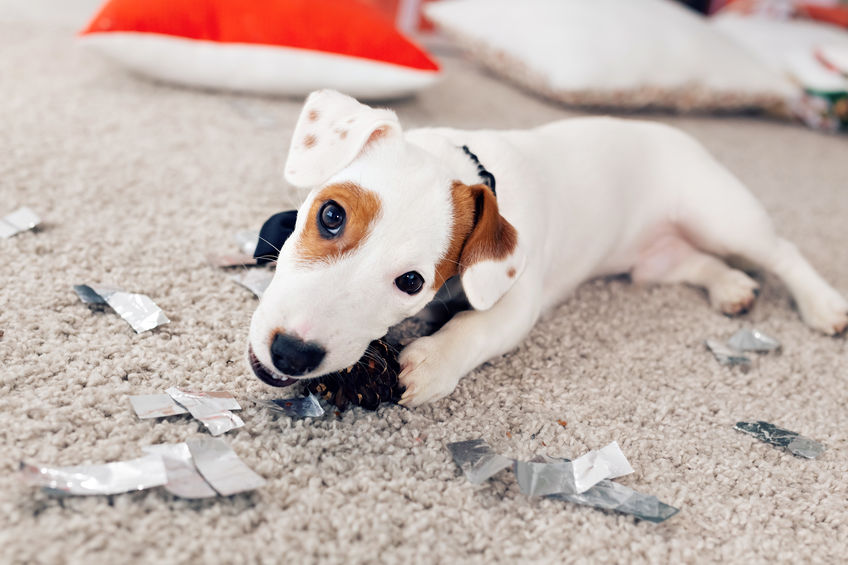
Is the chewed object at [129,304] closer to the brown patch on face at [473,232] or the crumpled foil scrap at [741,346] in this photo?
the brown patch on face at [473,232]

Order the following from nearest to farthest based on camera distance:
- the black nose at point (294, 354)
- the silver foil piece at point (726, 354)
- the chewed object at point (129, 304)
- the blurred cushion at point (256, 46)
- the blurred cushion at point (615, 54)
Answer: the black nose at point (294, 354)
the chewed object at point (129, 304)
the silver foil piece at point (726, 354)
the blurred cushion at point (256, 46)
the blurred cushion at point (615, 54)

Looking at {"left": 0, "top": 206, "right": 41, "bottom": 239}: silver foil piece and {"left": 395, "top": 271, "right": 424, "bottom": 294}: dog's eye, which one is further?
{"left": 0, "top": 206, "right": 41, "bottom": 239}: silver foil piece

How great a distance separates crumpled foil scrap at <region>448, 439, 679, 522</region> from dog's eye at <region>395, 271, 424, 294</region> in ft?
0.79

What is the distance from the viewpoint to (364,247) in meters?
0.98

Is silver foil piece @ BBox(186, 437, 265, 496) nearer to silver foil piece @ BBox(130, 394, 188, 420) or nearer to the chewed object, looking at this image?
silver foil piece @ BBox(130, 394, 188, 420)

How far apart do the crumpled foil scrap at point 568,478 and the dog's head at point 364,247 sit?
228 millimetres

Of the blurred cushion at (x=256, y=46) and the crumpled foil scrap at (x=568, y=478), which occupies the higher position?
the blurred cushion at (x=256, y=46)

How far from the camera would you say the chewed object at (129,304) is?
115 centimetres

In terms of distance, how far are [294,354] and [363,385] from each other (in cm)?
17

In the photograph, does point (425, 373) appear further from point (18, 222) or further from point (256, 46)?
point (256, 46)

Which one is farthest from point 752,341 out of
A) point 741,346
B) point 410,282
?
point 410,282

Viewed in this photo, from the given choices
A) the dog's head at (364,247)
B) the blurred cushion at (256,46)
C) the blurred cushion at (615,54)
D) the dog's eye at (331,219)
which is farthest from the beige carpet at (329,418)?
the blurred cushion at (615,54)

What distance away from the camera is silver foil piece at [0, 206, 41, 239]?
1.34m

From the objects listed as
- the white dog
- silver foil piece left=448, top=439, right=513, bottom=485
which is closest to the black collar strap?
the white dog
